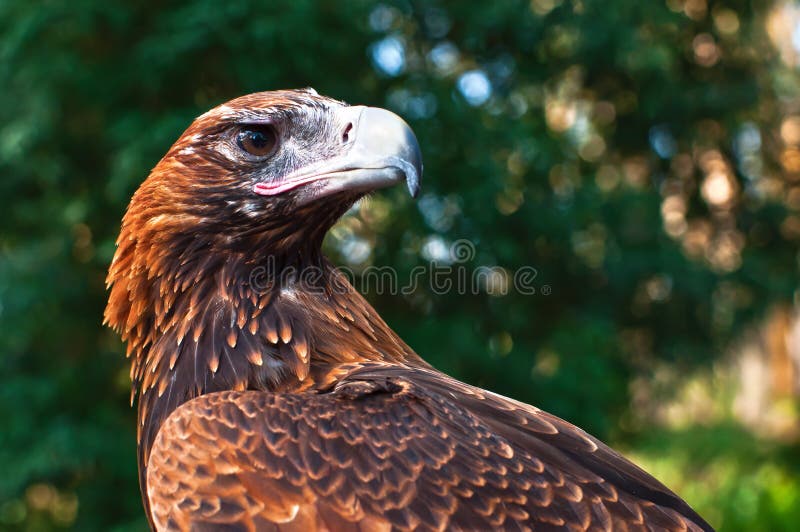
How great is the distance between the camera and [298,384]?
2582 millimetres

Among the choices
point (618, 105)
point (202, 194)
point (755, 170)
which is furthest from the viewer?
point (755, 170)

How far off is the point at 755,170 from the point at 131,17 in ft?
22.8

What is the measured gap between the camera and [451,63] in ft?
22.9

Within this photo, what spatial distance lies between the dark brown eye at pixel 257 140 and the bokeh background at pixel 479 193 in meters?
2.64

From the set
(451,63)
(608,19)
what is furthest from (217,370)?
(608,19)

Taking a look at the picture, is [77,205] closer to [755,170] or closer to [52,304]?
[52,304]

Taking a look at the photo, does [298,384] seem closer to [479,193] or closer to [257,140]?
[257,140]

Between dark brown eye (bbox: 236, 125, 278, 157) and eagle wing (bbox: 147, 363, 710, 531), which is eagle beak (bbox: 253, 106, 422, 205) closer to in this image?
dark brown eye (bbox: 236, 125, 278, 157)

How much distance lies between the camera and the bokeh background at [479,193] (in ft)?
18.1

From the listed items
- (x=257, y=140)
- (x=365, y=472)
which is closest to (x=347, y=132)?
(x=257, y=140)

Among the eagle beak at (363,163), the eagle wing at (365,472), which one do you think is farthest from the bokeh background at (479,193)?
the eagle wing at (365,472)

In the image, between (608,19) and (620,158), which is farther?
(620,158)

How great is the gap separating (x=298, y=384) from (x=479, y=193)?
3.65 m

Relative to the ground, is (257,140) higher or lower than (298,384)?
higher
